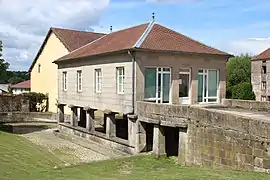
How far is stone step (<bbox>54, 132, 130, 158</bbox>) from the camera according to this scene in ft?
63.8

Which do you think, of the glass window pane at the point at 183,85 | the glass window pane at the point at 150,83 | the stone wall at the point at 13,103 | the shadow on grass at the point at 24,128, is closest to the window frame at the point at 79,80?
the shadow on grass at the point at 24,128

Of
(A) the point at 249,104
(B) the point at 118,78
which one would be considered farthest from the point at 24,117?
(A) the point at 249,104

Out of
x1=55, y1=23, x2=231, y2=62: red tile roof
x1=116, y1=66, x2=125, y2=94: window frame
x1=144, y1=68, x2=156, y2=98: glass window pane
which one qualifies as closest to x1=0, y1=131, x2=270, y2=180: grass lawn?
x1=144, y1=68, x2=156, y2=98: glass window pane

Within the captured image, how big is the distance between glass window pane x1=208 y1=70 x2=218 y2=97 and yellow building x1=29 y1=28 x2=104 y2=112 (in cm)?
1796

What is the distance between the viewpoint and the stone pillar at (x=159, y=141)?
16.5m

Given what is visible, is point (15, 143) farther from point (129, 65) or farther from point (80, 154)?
point (129, 65)

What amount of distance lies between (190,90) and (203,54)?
82.1 inches

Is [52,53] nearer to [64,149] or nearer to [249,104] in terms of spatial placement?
[64,149]

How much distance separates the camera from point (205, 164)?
13625 mm

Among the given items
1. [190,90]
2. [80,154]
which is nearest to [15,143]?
[80,154]

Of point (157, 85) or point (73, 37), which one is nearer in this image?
point (157, 85)

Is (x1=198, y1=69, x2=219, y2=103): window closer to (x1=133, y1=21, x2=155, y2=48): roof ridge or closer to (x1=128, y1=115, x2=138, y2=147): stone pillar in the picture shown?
(x1=133, y1=21, x2=155, y2=48): roof ridge

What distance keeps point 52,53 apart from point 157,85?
75.4 feet

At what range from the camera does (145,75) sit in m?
A: 18.9
